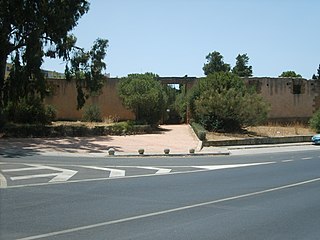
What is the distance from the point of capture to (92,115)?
37.9 meters

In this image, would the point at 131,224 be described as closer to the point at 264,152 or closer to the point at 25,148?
the point at 25,148

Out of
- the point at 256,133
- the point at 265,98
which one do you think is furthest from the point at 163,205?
the point at 265,98

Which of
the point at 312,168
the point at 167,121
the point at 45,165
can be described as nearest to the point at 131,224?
the point at 45,165

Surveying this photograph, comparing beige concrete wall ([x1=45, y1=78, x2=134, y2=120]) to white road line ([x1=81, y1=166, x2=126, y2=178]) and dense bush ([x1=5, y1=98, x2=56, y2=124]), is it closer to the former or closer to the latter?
dense bush ([x1=5, y1=98, x2=56, y2=124])

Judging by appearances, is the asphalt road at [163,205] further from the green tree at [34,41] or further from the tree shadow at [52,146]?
the green tree at [34,41]

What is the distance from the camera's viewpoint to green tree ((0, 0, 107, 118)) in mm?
27188

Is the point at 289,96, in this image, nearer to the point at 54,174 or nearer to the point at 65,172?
the point at 65,172

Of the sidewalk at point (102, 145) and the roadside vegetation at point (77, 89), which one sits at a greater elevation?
the roadside vegetation at point (77, 89)

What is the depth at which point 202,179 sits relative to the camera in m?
14.1

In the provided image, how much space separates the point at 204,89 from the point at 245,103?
4.12 meters

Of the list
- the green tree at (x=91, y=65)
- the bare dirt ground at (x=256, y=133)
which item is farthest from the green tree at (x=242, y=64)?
the green tree at (x=91, y=65)

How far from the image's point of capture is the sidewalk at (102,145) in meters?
22.7

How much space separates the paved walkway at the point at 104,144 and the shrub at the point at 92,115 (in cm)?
758

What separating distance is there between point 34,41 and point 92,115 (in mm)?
11811
